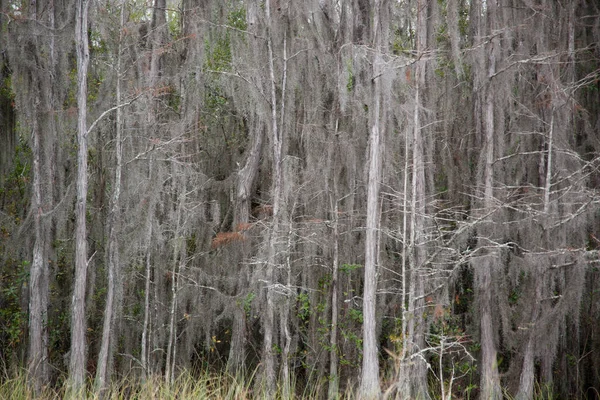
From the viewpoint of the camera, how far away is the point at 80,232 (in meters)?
8.91

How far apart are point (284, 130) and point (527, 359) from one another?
16.7ft

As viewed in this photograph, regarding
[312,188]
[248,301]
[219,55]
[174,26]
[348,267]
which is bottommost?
[248,301]

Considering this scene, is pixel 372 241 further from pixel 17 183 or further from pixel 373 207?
pixel 17 183

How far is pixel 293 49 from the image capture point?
1119 cm

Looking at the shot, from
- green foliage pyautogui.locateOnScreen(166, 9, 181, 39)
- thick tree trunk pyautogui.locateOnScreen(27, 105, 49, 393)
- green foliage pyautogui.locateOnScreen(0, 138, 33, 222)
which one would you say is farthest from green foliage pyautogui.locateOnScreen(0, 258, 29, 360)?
green foliage pyautogui.locateOnScreen(166, 9, 181, 39)

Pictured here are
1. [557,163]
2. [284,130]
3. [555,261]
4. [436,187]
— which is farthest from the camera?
[436,187]

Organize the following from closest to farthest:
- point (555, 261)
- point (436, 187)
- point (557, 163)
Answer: point (555, 261) < point (557, 163) < point (436, 187)

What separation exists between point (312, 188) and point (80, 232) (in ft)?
13.5

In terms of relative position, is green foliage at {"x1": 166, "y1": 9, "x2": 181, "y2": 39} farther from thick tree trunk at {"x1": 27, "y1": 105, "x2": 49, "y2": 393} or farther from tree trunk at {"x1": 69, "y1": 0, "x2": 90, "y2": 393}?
thick tree trunk at {"x1": 27, "y1": 105, "x2": 49, "y2": 393}

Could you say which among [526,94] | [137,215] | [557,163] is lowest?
[137,215]

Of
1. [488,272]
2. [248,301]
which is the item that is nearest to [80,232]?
[248,301]

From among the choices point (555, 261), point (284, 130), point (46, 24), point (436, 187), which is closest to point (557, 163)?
point (555, 261)

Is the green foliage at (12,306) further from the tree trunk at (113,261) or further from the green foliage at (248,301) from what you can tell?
the green foliage at (248,301)

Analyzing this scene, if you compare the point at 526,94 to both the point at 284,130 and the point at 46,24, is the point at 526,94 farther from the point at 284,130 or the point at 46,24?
the point at 46,24
